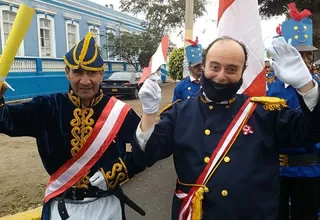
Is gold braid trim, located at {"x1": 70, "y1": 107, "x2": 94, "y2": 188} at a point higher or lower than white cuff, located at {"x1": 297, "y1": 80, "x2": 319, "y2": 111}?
lower

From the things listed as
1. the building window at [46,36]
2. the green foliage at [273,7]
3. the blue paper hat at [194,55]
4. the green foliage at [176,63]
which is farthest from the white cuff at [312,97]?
the building window at [46,36]

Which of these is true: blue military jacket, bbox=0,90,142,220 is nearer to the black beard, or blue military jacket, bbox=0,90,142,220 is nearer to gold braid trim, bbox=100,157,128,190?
gold braid trim, bbox=100,157,128,190

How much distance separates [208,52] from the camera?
191 centimetres

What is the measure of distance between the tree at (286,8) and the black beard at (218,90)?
8.75 metres

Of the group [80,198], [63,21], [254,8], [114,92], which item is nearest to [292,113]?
[254,8]

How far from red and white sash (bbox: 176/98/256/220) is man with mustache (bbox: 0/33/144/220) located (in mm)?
469

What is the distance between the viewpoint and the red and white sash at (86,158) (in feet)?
7.25

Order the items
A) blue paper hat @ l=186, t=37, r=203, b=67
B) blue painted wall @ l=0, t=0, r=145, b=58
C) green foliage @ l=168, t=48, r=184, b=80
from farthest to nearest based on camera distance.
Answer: blue painted wall @ l=0, t=0, r=145, b=58 < green foliage @ l=168, t=48, r=184, b=80 < blue paper hat @ l=186, t=37, r=203, b=67

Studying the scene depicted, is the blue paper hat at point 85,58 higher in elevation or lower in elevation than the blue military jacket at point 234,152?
higher

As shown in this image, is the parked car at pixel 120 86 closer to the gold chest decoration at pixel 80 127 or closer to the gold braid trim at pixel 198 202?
the gold chest decoration at pixel 80 127

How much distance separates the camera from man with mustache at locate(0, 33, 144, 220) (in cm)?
219

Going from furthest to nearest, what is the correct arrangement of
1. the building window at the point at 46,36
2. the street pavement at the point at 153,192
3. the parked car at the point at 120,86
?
1. the building window at the point at 46,36
2. the parked car at the point at 120,86
3. the street pavement at the point at 153,192

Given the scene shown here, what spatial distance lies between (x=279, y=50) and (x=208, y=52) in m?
0.37

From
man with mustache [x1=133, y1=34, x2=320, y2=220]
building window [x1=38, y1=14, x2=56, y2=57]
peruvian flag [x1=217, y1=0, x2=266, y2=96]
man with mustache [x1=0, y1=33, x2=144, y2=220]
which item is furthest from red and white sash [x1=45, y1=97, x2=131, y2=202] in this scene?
building window [x1=38, y1=14, x2=56, y2=57]
